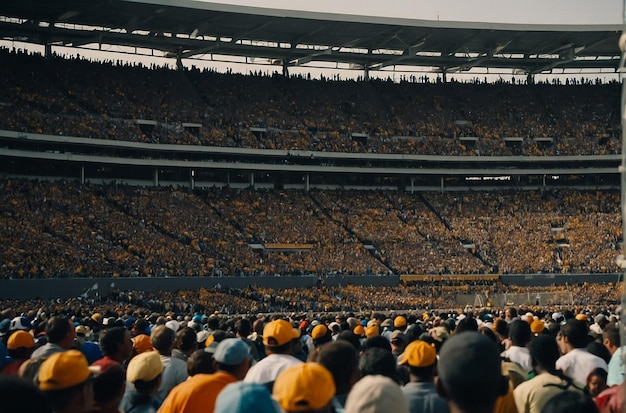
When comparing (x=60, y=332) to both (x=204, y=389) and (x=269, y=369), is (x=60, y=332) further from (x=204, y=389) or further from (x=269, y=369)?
(x=204, y=389)

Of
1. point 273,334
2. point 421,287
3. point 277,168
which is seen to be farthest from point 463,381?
point 277,168

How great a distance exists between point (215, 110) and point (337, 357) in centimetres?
5319

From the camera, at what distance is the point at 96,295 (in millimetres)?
40250

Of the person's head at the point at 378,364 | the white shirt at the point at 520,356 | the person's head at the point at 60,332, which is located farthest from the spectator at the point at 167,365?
the white shirt at the point at 520,356

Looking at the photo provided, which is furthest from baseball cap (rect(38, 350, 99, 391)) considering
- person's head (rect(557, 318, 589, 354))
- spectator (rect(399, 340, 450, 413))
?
person's head (rect(557, 318, 589, 354))

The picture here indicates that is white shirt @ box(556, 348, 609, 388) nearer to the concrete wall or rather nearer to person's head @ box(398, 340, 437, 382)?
person's head @ box(398, 340, 437, 382)

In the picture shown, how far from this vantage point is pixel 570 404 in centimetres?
450

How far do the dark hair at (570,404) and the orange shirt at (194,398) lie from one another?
8.09 feet

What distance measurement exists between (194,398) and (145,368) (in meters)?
0.63

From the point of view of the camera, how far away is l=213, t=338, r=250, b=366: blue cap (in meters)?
6.68

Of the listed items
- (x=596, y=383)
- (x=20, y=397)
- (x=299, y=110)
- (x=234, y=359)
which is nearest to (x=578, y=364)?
(x=596, y=383)

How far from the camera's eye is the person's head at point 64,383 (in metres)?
5.21

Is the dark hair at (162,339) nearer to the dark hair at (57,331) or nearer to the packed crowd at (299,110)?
the dark hair at (57,331)

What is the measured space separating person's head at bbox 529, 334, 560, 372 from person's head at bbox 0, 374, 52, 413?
14.2 ft
